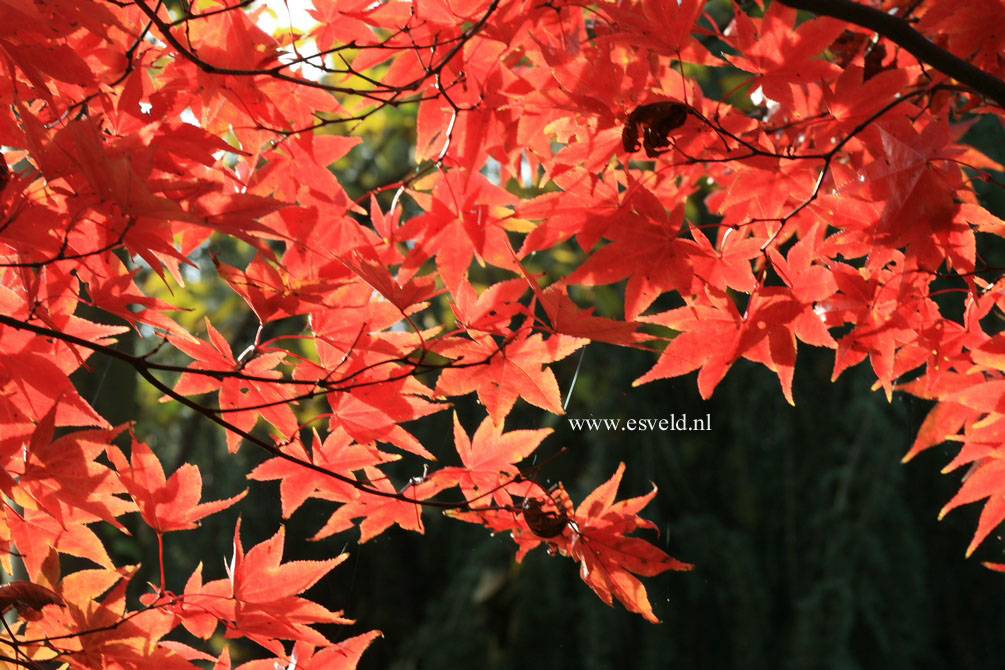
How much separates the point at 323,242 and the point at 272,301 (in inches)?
5.6

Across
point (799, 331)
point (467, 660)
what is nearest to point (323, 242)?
point (799, 331)

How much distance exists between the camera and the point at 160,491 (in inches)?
28.3

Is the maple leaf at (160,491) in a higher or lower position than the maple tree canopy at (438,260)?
lower

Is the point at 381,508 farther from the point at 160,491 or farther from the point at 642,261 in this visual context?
the point at 642,261

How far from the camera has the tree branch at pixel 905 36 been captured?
59 cm

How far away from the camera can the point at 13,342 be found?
623mm

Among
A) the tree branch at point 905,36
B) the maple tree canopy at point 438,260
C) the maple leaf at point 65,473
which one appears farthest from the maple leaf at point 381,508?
the tree branch at point 905,36

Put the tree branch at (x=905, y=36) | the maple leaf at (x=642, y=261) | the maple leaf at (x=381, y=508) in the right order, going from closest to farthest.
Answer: the tree branch at (x=905, y=36), the maple leaf at (x=642, y=261), the maple leaf at (x=381, y=508)

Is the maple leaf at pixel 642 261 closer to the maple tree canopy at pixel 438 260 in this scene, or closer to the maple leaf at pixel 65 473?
the maple tree canopy at pixel 438 260

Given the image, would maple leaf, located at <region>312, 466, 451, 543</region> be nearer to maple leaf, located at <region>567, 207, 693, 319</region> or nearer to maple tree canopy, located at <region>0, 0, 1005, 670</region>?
maple tree canopy, located at <region>0, 0, 1005, 670</region>

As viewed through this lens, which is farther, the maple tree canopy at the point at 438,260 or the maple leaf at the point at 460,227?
the maple leaf at the point at 460,227

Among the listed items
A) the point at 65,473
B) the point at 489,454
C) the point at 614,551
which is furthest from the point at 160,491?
the point at 614,551

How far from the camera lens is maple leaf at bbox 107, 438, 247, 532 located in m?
0.69

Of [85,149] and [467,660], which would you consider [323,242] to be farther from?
[467,660]
